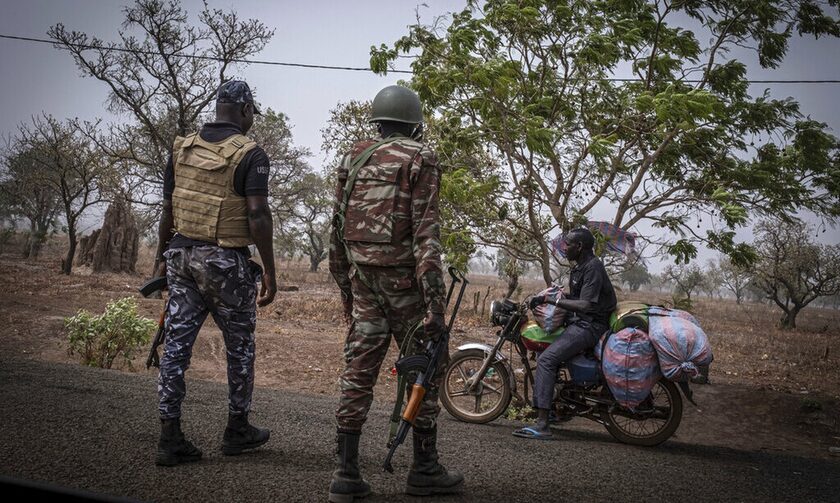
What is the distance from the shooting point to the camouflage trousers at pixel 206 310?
350 centimetres

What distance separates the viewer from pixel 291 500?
3049 millimetres

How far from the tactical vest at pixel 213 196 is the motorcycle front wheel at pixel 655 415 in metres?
3.86

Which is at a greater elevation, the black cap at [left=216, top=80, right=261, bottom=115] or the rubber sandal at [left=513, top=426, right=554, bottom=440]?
the black cap at [left=216, top=80, right=261, bottom=115]

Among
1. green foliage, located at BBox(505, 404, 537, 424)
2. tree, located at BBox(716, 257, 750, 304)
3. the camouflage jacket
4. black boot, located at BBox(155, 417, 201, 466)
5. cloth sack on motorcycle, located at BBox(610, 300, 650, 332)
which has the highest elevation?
tree, located at BBox(716, 257, 750, 304)

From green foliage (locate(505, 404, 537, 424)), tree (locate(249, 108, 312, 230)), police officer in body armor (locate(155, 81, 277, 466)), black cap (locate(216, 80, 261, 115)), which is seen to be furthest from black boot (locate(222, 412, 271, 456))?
tree (locate(249, 108, 312, 230))

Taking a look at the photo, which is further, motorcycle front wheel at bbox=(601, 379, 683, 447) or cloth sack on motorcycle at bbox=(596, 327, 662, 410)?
motorcycle front wheel at bbox=(601, 379, 683, 447)

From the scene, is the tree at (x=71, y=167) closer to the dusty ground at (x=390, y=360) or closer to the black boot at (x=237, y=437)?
the dusty ground at (x=390, y=360)

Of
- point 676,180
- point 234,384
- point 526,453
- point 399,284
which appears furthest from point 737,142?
point 234,384

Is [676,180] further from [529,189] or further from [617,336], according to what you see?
[617,336]

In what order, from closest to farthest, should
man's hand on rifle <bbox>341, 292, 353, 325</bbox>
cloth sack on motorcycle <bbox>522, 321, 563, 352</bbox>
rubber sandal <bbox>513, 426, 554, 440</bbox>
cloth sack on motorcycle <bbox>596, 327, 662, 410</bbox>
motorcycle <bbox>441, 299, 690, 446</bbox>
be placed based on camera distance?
man's hand on rifle <bbox>341, 292, 353, 325</bbox> < cloth sack on motorcycle <bbox>596, 327, 662, 410</bbox> < rubber sandal <bbox>513, 426, 554, 440</bbox> < motorcycle <bbox>441, 299, 690, 446</bbox> < cloth sack on motorcycle <bbox>522, 321, 563, 352</bbox>

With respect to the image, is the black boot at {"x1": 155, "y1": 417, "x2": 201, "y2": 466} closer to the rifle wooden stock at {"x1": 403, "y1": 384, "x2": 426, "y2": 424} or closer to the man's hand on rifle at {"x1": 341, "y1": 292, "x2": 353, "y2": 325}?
the man's hand on rifle at {"x1": 341, "y1": 292, "x2": 353, "y2": 325}

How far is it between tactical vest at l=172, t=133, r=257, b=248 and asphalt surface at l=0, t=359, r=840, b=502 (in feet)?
4.56

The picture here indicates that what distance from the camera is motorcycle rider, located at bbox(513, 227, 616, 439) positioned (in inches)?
213

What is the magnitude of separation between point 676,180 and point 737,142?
3.22 ft
